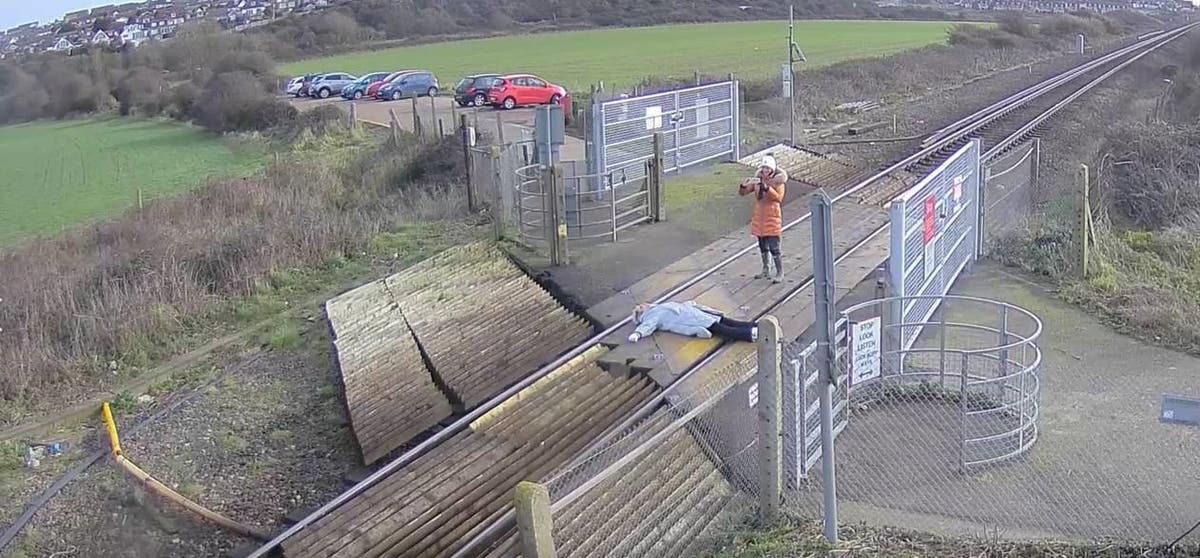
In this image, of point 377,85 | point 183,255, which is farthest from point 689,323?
point 377,85

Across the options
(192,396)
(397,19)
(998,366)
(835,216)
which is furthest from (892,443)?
(397,19)

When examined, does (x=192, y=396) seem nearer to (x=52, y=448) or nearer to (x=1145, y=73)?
(x=52, y=448)

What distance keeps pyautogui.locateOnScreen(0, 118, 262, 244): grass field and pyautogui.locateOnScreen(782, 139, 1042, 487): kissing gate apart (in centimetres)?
2281

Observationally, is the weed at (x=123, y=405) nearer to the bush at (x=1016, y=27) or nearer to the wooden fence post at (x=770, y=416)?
the wooden fence post at (x=770, y=416)

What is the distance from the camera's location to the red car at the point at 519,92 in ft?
139

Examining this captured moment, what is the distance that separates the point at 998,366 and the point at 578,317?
485 cm

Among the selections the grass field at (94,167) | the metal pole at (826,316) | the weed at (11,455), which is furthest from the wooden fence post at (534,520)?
the grass field at (94,167)

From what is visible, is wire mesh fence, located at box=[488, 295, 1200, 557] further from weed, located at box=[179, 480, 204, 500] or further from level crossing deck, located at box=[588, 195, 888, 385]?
weed, located at box=[179, 480, 204, 500]

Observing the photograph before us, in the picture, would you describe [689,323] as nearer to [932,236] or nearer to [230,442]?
[932,236]

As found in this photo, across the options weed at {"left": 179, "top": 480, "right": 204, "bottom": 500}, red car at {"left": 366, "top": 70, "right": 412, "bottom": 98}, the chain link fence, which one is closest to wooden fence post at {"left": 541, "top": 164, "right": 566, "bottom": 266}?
the chain link fence

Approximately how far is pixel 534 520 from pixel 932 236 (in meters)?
8.06

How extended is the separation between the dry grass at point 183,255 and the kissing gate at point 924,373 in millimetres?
8925

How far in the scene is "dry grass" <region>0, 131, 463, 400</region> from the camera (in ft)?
46.3

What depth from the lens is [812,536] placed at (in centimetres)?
716
